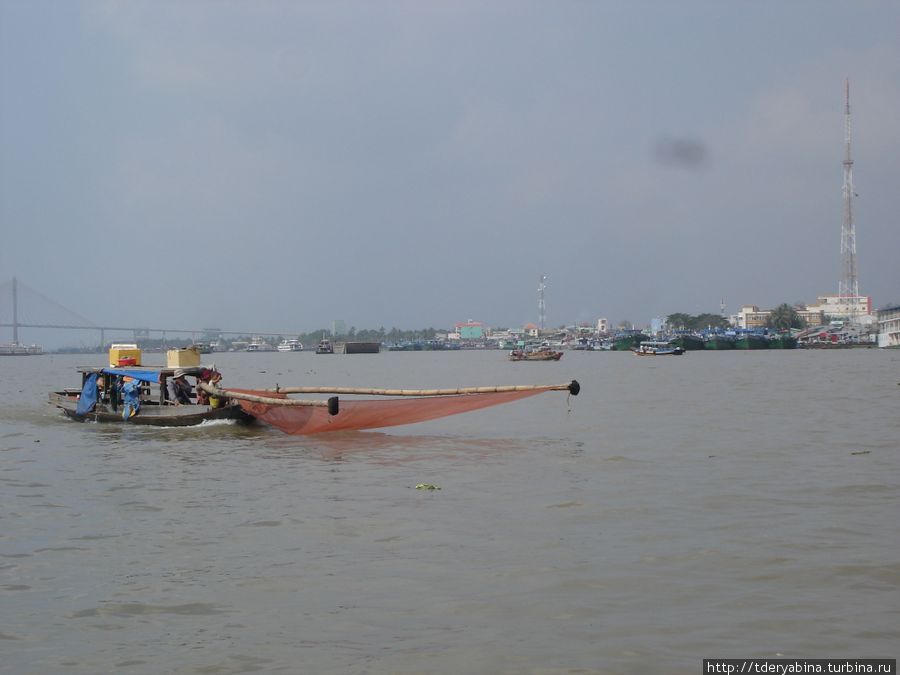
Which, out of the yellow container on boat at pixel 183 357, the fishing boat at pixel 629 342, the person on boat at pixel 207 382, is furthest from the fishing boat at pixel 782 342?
the person on boat at pixel 207 382

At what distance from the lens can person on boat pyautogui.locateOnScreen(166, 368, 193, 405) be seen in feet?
70.6

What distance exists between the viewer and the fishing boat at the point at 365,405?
17906 mm

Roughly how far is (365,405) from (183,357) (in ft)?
19.0

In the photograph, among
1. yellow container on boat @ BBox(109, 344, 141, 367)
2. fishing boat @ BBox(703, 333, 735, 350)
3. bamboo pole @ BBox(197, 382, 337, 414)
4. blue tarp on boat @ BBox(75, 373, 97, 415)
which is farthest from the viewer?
fishing boat @ BBox(703, 333, 735, 350)

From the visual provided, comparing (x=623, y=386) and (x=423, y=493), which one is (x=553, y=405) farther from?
(x=423, y=493)

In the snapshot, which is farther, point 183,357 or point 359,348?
point 359,348

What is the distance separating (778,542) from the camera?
29.5 ft

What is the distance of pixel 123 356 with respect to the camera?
76.8ft

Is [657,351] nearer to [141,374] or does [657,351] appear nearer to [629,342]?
[629,342]

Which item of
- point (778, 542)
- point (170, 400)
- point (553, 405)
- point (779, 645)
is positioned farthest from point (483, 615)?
point (553, 405)

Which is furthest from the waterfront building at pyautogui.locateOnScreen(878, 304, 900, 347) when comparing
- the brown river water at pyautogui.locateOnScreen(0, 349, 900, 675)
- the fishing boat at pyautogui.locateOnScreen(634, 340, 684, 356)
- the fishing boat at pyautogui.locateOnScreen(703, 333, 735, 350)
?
the brown river water at pyautogui.locateOnScreen(0, 349, 900, 675)

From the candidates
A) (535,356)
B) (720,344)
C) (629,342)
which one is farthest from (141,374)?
(629,342)

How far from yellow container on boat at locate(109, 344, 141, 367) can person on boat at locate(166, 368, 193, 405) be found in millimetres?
2204

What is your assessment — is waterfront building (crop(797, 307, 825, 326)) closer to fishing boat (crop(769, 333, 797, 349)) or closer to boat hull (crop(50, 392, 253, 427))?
fishing boat (crop(769, 333, 797, 349))
